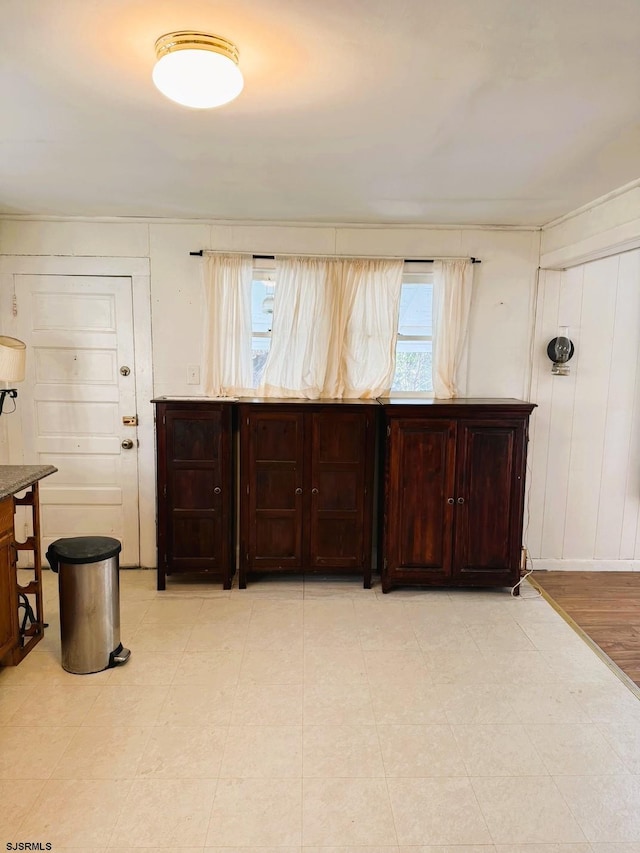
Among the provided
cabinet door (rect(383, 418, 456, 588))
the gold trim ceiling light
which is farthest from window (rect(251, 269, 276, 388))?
the gold trim ceiling light

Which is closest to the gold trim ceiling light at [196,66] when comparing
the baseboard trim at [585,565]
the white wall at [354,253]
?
the white wall at [354,253]

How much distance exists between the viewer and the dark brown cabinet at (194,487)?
346cm

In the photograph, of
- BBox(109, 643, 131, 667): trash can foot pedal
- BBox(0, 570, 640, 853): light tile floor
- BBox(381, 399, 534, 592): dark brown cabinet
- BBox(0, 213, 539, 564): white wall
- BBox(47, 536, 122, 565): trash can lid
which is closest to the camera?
BBox(0, 570, 640, 853): light tile floor

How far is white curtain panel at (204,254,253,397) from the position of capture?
3729mm

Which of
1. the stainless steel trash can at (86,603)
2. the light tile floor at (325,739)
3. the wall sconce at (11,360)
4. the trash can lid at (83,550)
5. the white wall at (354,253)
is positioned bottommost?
the light tile floor at (325,739)

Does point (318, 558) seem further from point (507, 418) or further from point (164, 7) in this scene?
point (164, 7)

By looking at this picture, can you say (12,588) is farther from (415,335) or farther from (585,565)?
(585,565)

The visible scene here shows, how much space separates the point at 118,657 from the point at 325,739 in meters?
1.16

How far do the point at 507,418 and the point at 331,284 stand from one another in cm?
150

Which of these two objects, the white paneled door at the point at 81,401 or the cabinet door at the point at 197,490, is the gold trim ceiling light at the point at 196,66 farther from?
the white paneled door at the point at 81,401

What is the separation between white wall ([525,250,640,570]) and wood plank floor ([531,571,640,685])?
15cm

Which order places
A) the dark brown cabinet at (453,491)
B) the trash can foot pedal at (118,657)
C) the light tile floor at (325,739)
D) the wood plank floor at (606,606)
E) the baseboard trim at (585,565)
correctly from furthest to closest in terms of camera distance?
the baseboard trim at (585,565) < the dark brown cabinet at (453,491) < the wood plank floor at (606,606) < the trash can foot pedal at (118,657) < the light tile floor at (325,739)

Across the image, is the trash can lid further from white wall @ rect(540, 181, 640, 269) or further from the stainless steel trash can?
white wall @ rect(540, 181, 640, 269)

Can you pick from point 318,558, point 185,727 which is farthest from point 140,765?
point 318,558
